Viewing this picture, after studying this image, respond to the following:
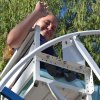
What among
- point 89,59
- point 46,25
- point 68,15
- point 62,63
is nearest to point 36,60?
point 62,63

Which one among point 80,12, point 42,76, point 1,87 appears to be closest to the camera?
point 1,87

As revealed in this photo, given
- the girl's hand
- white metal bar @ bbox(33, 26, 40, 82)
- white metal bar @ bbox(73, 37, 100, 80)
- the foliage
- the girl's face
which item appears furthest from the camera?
the foliage

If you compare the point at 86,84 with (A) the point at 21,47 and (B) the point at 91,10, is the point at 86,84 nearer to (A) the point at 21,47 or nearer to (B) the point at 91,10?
(A) the point at 21,47

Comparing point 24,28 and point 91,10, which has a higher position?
point 24,28

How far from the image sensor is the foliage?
26.0 feet

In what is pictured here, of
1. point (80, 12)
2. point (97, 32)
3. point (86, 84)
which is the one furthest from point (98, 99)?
point (80, 12)

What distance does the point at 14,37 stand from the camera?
9.21 feet

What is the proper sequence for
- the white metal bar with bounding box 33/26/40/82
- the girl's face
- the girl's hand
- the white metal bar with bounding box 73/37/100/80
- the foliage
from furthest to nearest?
the foliage → the girl's face → the girl's hand → the white metal bar with bounding box 73/37/100/80 → the white metal bar with bounding box 33/26/40/82

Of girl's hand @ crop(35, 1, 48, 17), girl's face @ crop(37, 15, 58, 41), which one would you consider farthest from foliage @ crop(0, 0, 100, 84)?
girl's hand @ crop(35, 1, 48, 17)

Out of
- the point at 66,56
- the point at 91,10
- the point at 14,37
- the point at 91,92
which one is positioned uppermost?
the point at 14,37

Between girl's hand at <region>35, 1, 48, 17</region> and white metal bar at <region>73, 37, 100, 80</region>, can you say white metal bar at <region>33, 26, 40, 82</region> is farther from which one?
white metal bar at <region>73, 37, 100, 80</region>

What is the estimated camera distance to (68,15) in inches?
337

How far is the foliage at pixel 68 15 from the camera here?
7.93 meters

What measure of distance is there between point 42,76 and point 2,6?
19.7 feet
